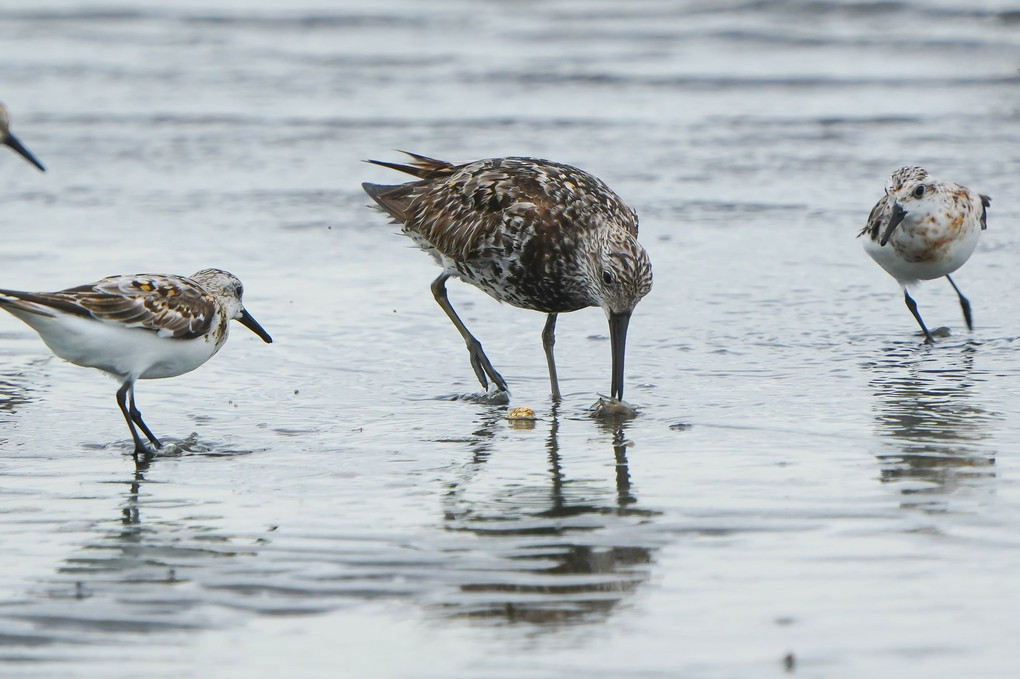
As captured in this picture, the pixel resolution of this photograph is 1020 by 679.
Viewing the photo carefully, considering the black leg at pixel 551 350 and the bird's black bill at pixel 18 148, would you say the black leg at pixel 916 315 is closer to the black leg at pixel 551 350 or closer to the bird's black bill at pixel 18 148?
the black leg at pixel 551 350

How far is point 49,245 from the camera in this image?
32.2 feet

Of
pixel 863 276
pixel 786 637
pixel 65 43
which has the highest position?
pixel 65 43

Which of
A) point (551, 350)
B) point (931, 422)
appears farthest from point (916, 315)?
point (551, 350)

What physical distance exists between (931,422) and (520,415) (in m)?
1.70

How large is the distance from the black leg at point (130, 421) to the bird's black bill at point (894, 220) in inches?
164

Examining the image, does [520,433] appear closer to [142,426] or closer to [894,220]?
[142,426]

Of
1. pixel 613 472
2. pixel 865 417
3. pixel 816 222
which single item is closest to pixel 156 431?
pixel 613 472

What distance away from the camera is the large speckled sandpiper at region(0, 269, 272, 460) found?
555cm

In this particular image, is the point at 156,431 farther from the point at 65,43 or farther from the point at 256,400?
the point at 65,43

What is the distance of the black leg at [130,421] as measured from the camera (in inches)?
221

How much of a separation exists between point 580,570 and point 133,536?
149 cm

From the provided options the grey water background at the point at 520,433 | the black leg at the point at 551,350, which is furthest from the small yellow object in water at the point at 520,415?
the black leg at the point at 551,350

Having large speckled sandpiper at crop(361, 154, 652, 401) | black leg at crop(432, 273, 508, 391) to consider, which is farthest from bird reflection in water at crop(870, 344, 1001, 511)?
black leg at crop(432, 273, 508, 391)

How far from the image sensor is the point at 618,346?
20.1 ft
